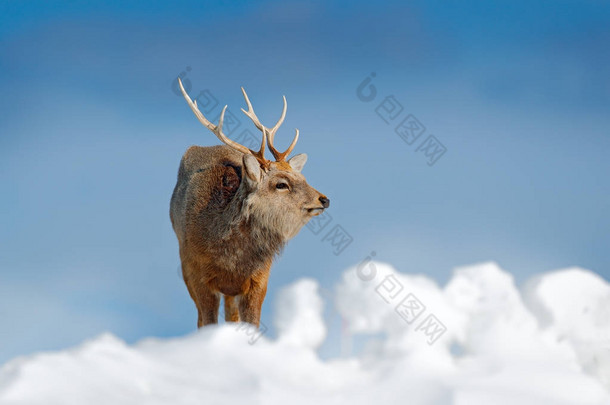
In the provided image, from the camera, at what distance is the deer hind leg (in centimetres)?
974

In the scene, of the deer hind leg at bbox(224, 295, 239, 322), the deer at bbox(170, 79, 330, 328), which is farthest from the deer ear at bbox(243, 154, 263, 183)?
the deer hind leg at bbox(224, 295, 239, 322)

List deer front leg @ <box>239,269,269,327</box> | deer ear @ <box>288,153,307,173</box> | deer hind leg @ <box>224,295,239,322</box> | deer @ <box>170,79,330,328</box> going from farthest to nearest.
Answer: deer ear @ <box>288,153,307,173</box>
deer hind leg @ <box>224,295,239,322</box>
deer front leg @ <box>239,269,269,327</box>
deer @ <box>170,79,330,328</box>

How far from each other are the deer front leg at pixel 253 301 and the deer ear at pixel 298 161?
1.83 meters

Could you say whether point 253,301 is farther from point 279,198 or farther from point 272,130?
point 272,130

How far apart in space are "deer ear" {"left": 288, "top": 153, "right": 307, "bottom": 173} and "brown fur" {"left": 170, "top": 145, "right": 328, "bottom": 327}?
1.87 feet

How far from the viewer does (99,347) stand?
290 cm

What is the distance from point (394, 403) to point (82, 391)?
4.34 feet

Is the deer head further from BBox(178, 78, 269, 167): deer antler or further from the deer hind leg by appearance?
the deer hind leg

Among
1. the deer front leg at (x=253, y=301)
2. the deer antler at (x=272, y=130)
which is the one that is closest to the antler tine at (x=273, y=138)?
the deer antler at (x=272, y=130)

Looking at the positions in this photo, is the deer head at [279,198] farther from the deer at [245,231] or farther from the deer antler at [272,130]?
the deer antler at [272,130]

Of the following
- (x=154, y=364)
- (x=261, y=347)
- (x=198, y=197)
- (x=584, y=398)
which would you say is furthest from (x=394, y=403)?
(x=198, y=197)

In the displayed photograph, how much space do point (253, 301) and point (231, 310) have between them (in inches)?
38.2

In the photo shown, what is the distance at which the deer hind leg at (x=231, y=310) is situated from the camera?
9742 mm

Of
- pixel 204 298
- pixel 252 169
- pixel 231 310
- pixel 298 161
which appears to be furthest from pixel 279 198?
pixel 231 310
